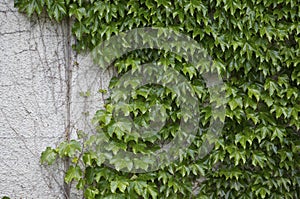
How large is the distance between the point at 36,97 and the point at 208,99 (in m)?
1.18

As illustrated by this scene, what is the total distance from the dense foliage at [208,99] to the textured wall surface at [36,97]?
4.2 inches

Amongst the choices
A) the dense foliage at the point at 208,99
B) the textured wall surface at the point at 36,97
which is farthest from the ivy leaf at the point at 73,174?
the textured wall surface at the point at 36,97

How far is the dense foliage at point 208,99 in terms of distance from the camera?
100 inches

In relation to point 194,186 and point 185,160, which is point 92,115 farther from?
point 194,186

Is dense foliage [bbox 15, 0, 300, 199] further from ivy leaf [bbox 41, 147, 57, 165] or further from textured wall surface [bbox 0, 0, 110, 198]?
textured wall surface [bbox 0, 0, 110, 198]

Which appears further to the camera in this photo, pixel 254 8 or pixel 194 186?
pixel 194 186

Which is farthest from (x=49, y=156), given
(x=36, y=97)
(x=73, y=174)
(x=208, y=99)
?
(x=208, y=99)

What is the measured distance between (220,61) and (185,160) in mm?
725

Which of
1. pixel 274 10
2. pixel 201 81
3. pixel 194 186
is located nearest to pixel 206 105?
pixel 201 81

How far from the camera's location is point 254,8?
8.52 feet

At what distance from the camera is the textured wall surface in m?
2.58

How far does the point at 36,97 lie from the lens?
2.62m

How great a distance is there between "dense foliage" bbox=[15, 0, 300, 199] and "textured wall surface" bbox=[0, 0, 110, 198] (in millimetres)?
108

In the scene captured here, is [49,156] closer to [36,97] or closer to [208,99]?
[36,97]
